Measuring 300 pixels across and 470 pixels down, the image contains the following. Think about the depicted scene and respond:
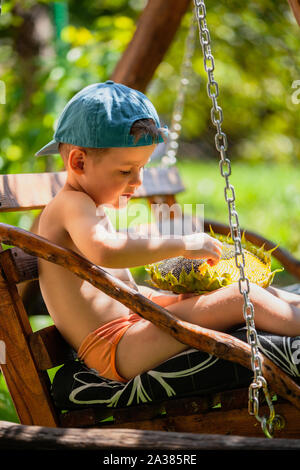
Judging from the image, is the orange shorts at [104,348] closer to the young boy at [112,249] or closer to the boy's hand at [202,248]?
the young boy at [112,249]

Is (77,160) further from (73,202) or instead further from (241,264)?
(241,264)

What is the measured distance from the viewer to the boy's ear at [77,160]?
6.77 ft

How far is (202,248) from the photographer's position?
199cm

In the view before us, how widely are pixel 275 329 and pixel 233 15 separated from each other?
14.9 ft

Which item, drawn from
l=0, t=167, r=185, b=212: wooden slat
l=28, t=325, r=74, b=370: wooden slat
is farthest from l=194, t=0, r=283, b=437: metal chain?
l=0, t=167, r=185, b=212: wooden slat

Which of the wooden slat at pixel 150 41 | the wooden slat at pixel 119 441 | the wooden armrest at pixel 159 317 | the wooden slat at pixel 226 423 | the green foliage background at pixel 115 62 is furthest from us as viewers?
the green foliage background at pixel 115 62

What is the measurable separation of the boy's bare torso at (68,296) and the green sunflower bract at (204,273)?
0.79 feet

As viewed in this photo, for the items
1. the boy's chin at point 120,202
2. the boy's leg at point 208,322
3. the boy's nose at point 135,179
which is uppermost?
the boy's nose at point 135,179

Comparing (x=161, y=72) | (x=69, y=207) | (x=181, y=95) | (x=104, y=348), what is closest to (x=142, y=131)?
(x=69, y=207)

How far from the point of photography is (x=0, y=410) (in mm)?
3064

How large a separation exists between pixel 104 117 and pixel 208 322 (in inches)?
31.1

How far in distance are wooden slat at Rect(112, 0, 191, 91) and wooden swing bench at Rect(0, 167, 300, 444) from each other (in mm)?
1922

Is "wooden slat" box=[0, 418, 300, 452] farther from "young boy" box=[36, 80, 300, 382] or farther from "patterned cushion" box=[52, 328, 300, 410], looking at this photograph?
"young boy" box=[36, 80, 300, 382]

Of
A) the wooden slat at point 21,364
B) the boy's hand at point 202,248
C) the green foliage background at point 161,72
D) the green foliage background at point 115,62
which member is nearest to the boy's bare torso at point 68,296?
the wooden slat at point 21,364
